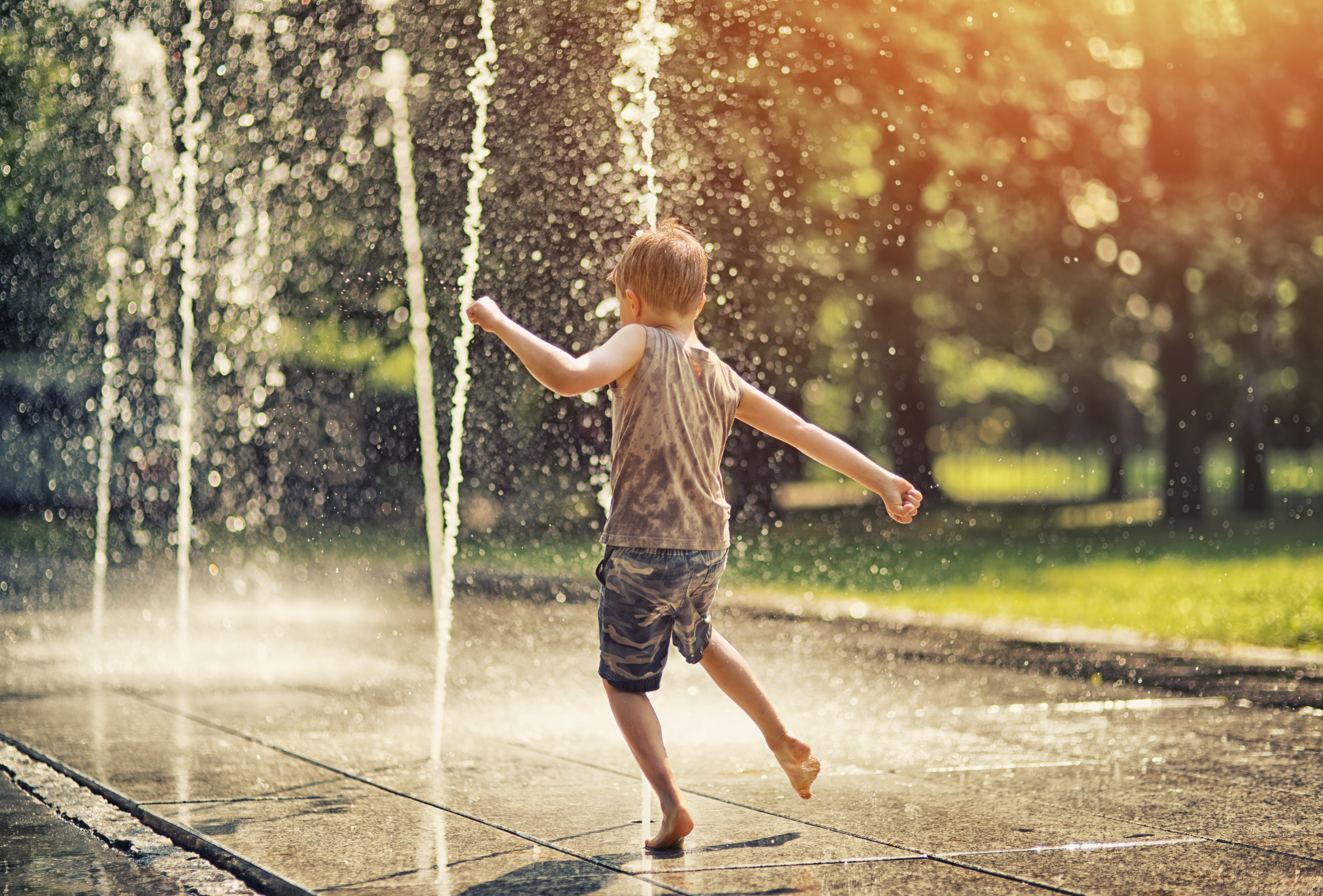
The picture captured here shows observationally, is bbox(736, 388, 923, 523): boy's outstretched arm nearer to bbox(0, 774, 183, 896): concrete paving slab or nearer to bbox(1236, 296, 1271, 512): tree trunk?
bbox(0, 774, 183, 896): concrete paving slab

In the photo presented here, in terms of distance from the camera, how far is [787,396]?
12391mm

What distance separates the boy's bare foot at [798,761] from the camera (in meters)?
3.71

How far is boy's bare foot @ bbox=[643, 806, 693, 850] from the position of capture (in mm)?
3545

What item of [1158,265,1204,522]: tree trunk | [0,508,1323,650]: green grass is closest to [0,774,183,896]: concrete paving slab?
[0,508,1323,650]: green grass

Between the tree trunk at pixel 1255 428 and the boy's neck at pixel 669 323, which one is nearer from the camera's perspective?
the boy's neck at pixel 669 323

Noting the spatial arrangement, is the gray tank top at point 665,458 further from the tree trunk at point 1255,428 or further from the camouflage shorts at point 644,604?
the tree trunk at point 1255,428

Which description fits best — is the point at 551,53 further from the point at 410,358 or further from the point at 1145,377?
the point at 1145,377

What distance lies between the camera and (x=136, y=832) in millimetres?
3959

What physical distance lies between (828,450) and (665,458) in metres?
0.46

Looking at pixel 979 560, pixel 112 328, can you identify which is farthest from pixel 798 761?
pixel 979 560

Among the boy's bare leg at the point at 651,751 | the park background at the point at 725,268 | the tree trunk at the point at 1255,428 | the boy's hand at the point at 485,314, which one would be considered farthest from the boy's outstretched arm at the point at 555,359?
the tree trunk at the point at 1255,428

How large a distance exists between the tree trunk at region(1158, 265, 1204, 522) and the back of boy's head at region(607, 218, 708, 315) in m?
19.6

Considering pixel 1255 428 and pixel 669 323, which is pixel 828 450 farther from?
pixel 1255 428

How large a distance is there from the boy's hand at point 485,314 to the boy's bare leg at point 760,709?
0.94 metres
